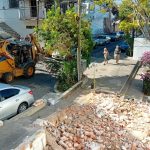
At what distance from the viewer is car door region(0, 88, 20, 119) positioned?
14633 mm

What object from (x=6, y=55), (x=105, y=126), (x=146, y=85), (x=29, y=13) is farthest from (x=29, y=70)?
(x=29, y=13)

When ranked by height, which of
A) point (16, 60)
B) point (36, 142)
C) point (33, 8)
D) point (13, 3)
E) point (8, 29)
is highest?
point (13, 3)

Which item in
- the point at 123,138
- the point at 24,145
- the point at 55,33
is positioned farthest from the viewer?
the point at 55,33

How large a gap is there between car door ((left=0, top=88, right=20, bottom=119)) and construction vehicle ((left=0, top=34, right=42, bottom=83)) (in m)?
5.86

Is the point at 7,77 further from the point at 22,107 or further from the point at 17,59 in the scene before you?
the point at 22,107

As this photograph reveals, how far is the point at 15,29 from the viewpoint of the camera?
35.7 metres

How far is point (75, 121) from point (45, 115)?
54.3 inches

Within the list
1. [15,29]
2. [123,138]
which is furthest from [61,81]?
[15,29]

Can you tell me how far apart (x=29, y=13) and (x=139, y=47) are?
12.7m

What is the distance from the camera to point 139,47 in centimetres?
2892

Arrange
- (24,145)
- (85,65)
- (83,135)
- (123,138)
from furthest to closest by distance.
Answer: (85,65), (123,138), (83,135), (24,145)

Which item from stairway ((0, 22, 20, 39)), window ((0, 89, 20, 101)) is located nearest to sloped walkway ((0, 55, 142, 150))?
window ((0, 89, 20, 101))

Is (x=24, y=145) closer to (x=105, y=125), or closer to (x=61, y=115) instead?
(x=61, y=115)

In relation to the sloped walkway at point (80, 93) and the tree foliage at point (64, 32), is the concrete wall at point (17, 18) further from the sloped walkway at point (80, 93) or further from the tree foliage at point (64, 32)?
the tree foliage at point (64, 32)
